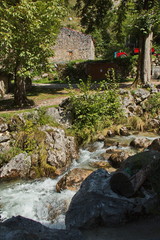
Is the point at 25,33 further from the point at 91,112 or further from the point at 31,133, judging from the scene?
the point at 91,112

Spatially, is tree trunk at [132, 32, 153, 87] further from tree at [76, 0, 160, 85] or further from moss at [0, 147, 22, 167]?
moss at [0, 147, 22, 167]

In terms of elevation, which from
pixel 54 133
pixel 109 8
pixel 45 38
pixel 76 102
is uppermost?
pixel 109 8

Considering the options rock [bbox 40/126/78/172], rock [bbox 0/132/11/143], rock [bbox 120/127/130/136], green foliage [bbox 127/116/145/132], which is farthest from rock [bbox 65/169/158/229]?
green foliage [bbox 127/116/145/132]

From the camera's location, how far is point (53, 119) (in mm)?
10383

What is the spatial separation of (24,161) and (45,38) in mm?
6291

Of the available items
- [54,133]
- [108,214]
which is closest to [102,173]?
[108,214]

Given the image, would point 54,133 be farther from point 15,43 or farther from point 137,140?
point 15,43

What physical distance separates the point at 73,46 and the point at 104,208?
31.9 metres

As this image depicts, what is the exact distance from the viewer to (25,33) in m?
10.2

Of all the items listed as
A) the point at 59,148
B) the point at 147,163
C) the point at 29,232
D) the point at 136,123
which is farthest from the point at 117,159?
the point at 29,232

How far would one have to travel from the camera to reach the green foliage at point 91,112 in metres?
10.8

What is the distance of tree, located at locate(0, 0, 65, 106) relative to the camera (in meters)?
9.37

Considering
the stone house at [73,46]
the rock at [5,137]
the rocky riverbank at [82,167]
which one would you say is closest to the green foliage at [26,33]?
the rocky riverbank at [82,167]

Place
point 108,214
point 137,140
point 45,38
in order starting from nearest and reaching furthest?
point 108,214 < point 137,140 < point 45,38
